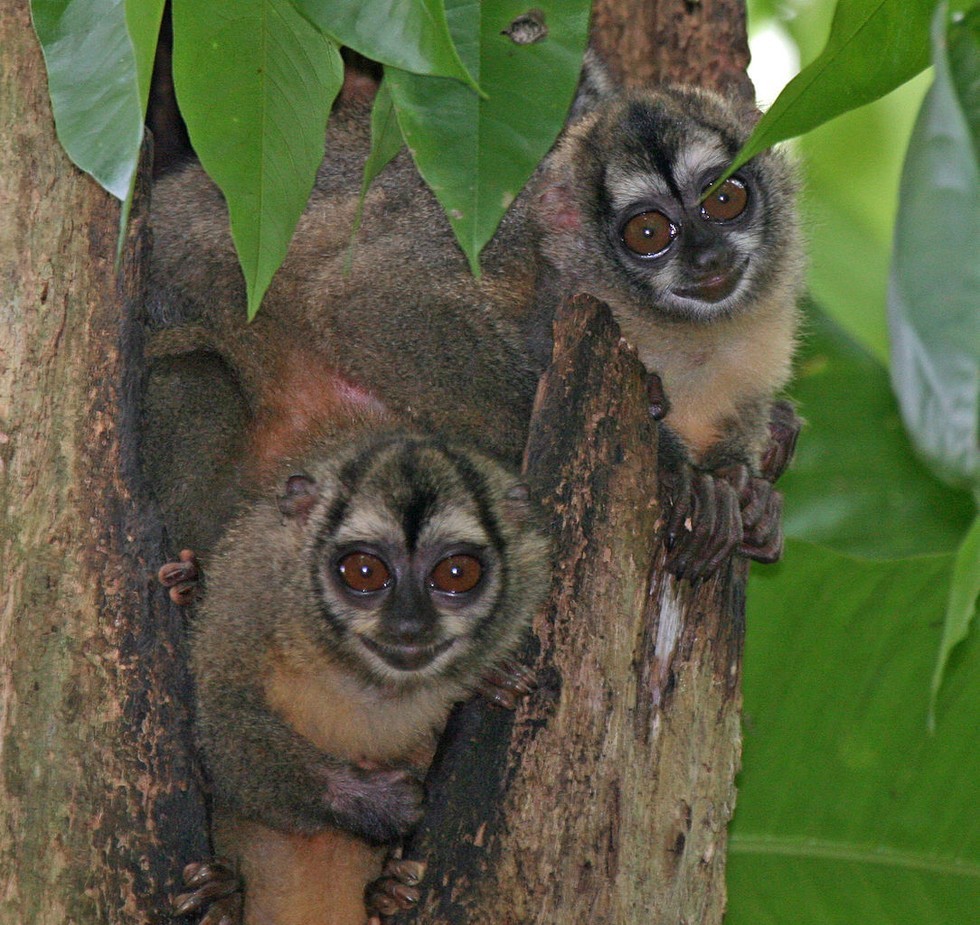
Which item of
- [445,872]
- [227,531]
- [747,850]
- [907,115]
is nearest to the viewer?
[445,872]

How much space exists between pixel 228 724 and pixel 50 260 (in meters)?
1.15

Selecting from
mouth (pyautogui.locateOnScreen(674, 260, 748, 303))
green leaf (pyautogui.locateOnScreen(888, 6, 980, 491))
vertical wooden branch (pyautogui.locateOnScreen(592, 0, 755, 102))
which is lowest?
green leaf (pyautogui.locateOnScreen(888, 6, 980, 491))

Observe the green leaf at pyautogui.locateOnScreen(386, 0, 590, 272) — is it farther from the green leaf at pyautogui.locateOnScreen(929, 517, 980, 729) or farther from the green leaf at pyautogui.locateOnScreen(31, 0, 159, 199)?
the green leaf at pyautogui.locateOnScreen(929, 517, 980, 729)

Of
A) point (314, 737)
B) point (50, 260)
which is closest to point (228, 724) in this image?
point (314, 737)

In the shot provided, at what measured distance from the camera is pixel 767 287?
3982mm

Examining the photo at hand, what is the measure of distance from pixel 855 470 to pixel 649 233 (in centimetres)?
170

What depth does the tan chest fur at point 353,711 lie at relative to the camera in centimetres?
335

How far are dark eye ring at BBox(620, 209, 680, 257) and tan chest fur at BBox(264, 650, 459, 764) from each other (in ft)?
4.43

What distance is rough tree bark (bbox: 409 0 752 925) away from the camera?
273cm

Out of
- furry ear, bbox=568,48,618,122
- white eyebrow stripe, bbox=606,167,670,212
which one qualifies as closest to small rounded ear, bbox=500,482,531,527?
white eyebrow stripe, bbox=606,167,670,212

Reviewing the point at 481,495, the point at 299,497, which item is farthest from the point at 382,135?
the point at 299,497

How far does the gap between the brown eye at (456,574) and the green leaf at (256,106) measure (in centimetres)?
130

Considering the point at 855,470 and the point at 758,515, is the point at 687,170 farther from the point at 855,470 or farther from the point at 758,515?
the point at 855,470

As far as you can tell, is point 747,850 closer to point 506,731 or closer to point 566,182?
point 506,731
